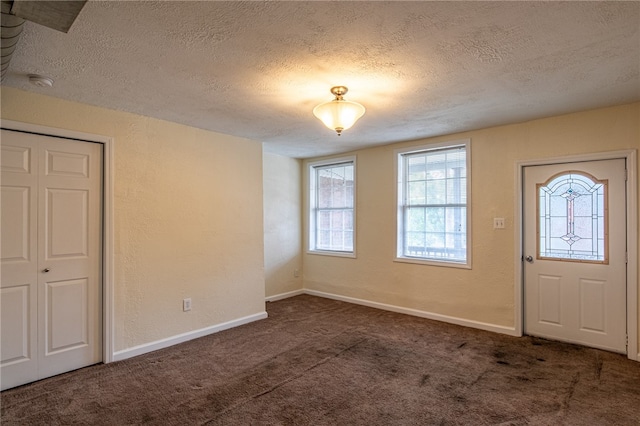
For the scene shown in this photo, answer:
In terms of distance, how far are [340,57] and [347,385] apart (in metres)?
2.44

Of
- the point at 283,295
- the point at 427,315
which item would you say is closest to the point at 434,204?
the point at 427,315

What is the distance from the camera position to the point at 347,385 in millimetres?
2721

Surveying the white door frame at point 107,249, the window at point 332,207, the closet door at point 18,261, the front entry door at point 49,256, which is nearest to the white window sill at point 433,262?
the window at point 332,207

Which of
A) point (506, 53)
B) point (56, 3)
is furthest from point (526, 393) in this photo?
point (56, 3)

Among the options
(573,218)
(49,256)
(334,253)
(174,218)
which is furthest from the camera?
(334,253)

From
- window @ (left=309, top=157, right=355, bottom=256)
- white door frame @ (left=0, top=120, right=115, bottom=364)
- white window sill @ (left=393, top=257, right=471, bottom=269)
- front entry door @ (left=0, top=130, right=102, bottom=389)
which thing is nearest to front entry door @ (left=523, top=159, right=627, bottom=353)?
white window sill @ (left=393, top=257, right=471, bottom=269)

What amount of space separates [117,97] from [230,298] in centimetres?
248

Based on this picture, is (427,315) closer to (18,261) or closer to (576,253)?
(576,253)

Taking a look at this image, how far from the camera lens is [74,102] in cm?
300

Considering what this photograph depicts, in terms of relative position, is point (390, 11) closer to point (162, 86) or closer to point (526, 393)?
point (162, 86)

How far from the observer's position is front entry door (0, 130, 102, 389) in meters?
2.70

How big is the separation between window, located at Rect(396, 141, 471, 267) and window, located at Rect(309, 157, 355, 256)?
2.84 ft

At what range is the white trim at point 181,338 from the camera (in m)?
3.25

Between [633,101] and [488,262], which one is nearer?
[633,101]
